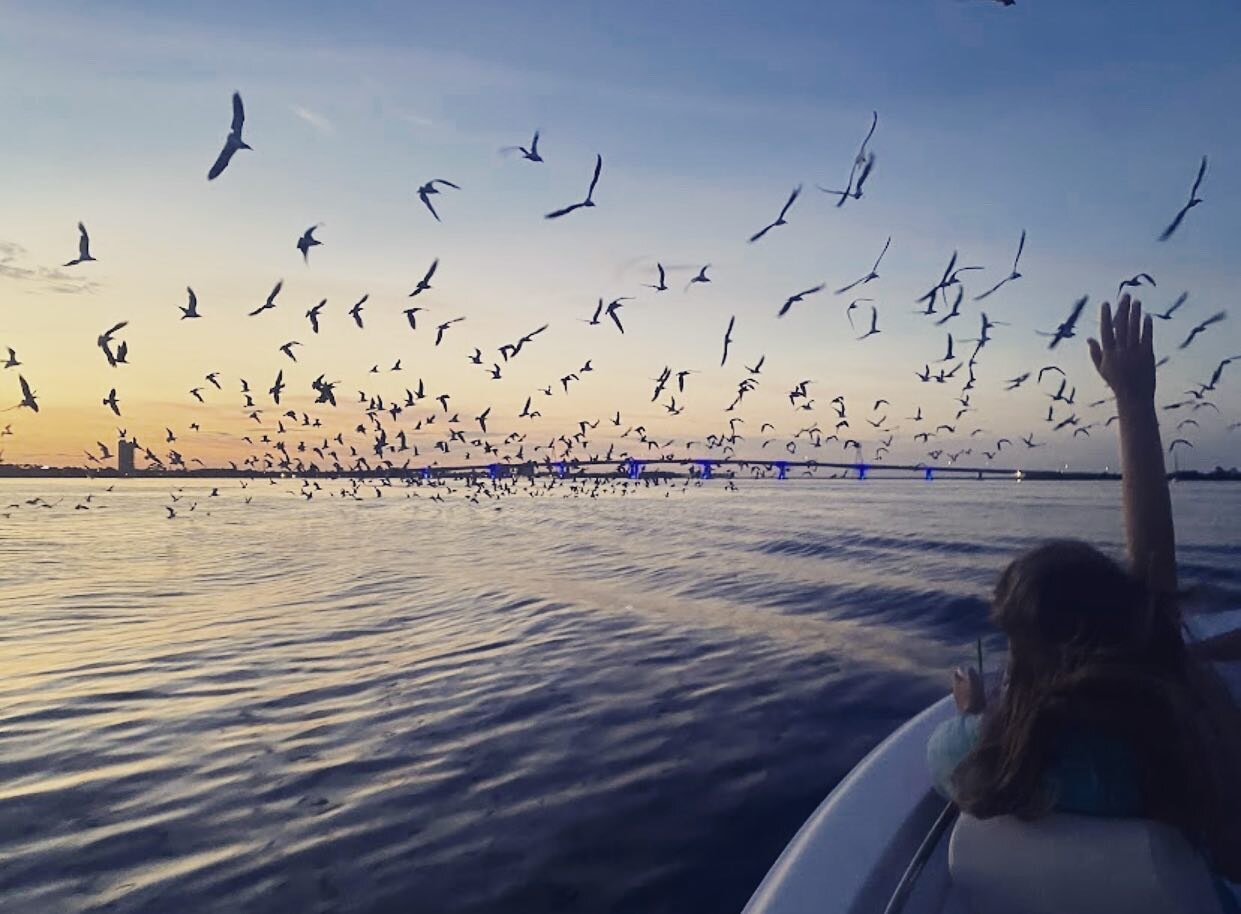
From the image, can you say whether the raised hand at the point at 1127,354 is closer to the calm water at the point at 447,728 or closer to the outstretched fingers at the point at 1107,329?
the outstretched fingers at the point at 1107,329

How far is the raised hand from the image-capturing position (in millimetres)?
3896

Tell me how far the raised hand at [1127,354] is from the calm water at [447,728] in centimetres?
114

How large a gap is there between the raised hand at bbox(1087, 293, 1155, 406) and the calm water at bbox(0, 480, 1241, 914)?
1142mm

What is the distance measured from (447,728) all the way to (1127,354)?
7.34 m

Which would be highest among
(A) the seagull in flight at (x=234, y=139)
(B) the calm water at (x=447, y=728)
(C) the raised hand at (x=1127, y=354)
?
(A) the seagull in flight at (x=234, y=139)

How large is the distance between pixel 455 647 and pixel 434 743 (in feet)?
15.9

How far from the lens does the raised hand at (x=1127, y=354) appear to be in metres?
3.90

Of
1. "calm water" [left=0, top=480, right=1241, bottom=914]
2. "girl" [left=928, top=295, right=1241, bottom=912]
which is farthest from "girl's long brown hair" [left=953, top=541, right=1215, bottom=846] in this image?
"calm water" [left=0, top=480, right=1241, bottom=914]

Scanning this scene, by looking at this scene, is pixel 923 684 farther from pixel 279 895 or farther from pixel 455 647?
pixel 279 895

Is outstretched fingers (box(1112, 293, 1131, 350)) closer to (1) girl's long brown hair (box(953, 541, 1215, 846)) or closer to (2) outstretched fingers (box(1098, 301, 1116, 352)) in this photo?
(2) outstretched fingers (box(1098, 301, 1116, 352))

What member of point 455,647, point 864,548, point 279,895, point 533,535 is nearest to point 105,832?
point 279,895

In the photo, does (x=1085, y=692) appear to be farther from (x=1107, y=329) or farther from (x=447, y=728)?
(x=447, y=728)

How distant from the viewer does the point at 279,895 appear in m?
5.62

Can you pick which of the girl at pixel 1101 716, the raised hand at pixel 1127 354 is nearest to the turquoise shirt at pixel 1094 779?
the girl at pixel 1101 716
